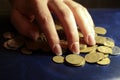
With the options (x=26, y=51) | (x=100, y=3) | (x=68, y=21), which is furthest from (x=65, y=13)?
(x=100, y=3)

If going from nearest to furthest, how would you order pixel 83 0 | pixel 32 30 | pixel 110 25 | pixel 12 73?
1. pixel 12 73
2. pixel 32 30
3. pixel 110 25
4. pixel 83 0

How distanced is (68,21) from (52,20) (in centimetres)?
4

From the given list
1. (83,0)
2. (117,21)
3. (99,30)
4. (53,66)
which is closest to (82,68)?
(53,66)

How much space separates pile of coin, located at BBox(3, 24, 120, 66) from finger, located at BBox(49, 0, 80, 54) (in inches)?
0.6

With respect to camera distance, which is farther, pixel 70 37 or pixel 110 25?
pixel 110 25

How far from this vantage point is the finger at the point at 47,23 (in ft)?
1.98

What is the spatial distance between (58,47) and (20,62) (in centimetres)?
9

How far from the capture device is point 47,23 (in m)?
0.62

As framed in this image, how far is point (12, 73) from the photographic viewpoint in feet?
1.79

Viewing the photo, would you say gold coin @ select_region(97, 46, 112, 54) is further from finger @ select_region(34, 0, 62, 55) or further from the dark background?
the dark background

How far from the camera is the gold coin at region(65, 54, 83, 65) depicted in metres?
0.58

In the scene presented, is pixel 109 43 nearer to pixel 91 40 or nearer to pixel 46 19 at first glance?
pixel 91 40

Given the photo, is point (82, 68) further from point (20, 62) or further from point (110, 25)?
point (110, 25)

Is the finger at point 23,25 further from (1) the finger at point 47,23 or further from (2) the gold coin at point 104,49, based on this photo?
(2) the gold coin at point 104,49
